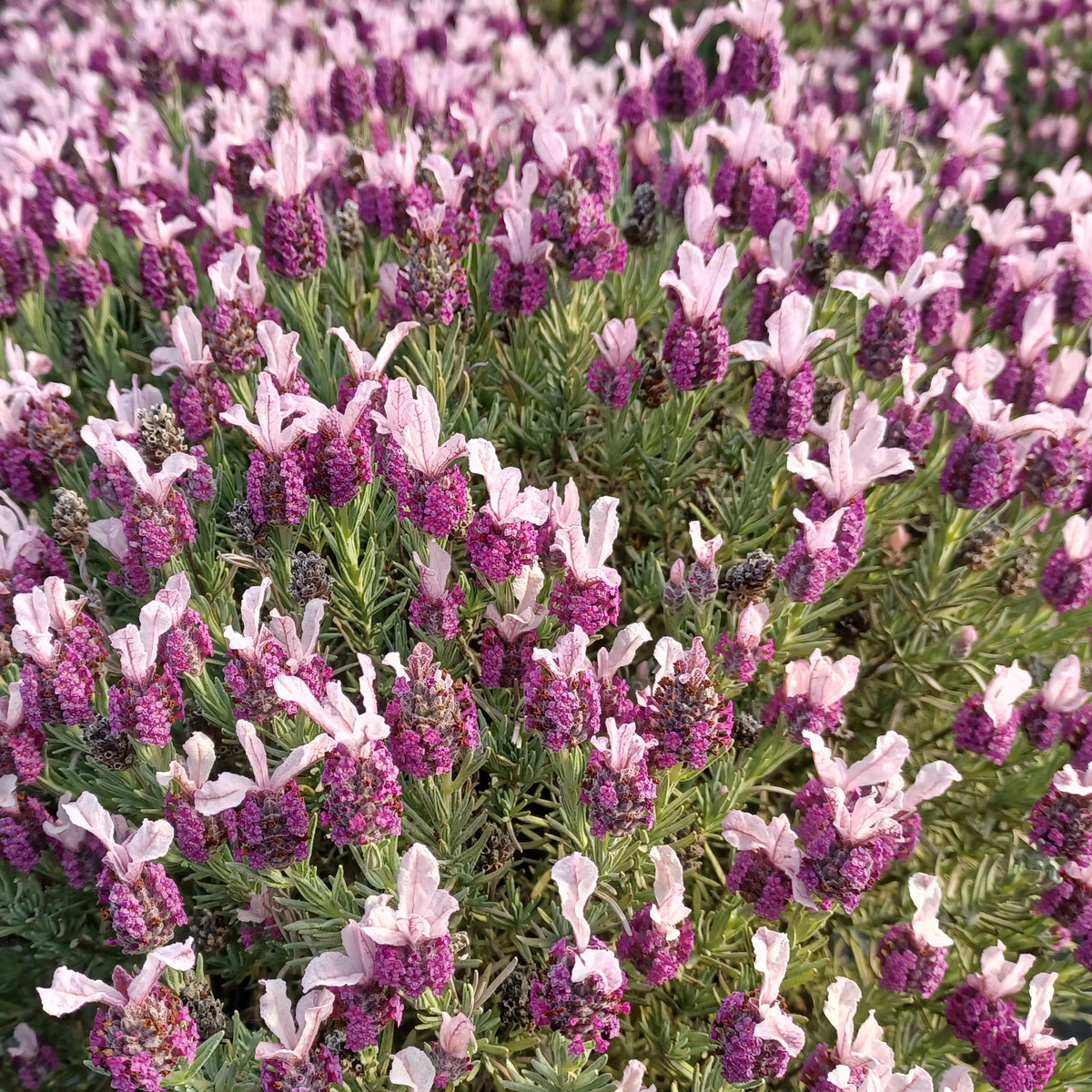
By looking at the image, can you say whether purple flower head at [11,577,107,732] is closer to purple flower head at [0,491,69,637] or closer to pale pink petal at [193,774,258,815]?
purple flower head at [0,491,69,637]

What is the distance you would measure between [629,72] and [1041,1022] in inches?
120

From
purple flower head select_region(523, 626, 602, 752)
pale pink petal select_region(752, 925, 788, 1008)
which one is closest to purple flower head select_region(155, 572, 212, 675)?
purple flower head select_region(523, 626, 602, 752)

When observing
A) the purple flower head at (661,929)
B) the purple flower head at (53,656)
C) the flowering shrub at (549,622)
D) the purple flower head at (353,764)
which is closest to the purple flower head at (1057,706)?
the flowering shrub at (549,622)

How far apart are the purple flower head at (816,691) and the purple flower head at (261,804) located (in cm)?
96

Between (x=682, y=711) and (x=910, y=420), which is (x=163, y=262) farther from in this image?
(x=910, y=420)

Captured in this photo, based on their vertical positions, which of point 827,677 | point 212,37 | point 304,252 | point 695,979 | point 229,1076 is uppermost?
point 212,37

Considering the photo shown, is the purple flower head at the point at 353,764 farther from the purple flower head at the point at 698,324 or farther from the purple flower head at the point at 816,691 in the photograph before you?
the purple flower head at the point at 698,324

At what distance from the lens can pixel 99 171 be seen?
330 cm

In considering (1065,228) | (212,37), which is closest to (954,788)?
(1065,228)

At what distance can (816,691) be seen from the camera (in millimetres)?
1892

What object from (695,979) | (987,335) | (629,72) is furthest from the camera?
(629,72)

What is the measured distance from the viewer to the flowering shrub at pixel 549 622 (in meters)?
1.62

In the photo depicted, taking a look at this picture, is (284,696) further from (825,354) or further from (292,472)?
(825,354)

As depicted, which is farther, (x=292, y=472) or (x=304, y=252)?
(x=304, y=252)
